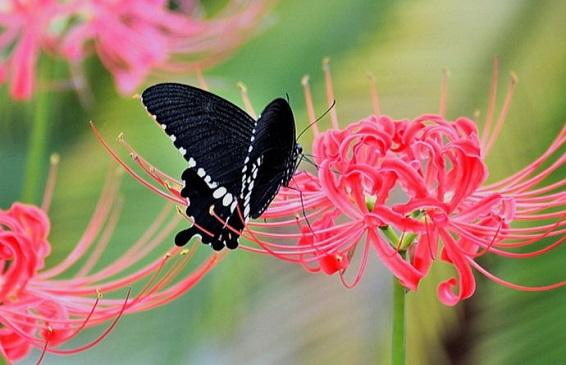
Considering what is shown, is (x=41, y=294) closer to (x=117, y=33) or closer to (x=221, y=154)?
(x=221, y=154)

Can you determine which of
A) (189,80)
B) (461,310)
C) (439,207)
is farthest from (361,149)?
(189,80)

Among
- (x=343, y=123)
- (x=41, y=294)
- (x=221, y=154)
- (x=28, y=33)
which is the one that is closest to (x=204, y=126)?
(x=221, y=154)

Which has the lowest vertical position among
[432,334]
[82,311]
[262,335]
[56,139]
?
[262,335]

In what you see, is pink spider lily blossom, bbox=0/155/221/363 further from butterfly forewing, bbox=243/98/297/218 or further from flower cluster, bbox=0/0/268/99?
flower cluster, bbox=0/0/268/99

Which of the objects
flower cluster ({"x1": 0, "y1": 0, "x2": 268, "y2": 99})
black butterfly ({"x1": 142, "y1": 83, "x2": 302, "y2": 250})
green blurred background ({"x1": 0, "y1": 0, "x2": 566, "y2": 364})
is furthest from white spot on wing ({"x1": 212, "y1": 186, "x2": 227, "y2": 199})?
green blurred background ({"x1": 0, "y1": 0, "x2": 566, "y2": 364})

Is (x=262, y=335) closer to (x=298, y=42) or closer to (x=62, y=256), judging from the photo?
(x=62, y=256)

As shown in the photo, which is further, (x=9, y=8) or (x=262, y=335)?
(x=262, y=335)

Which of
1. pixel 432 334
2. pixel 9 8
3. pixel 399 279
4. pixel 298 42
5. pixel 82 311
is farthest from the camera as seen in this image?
pixel 298 42
